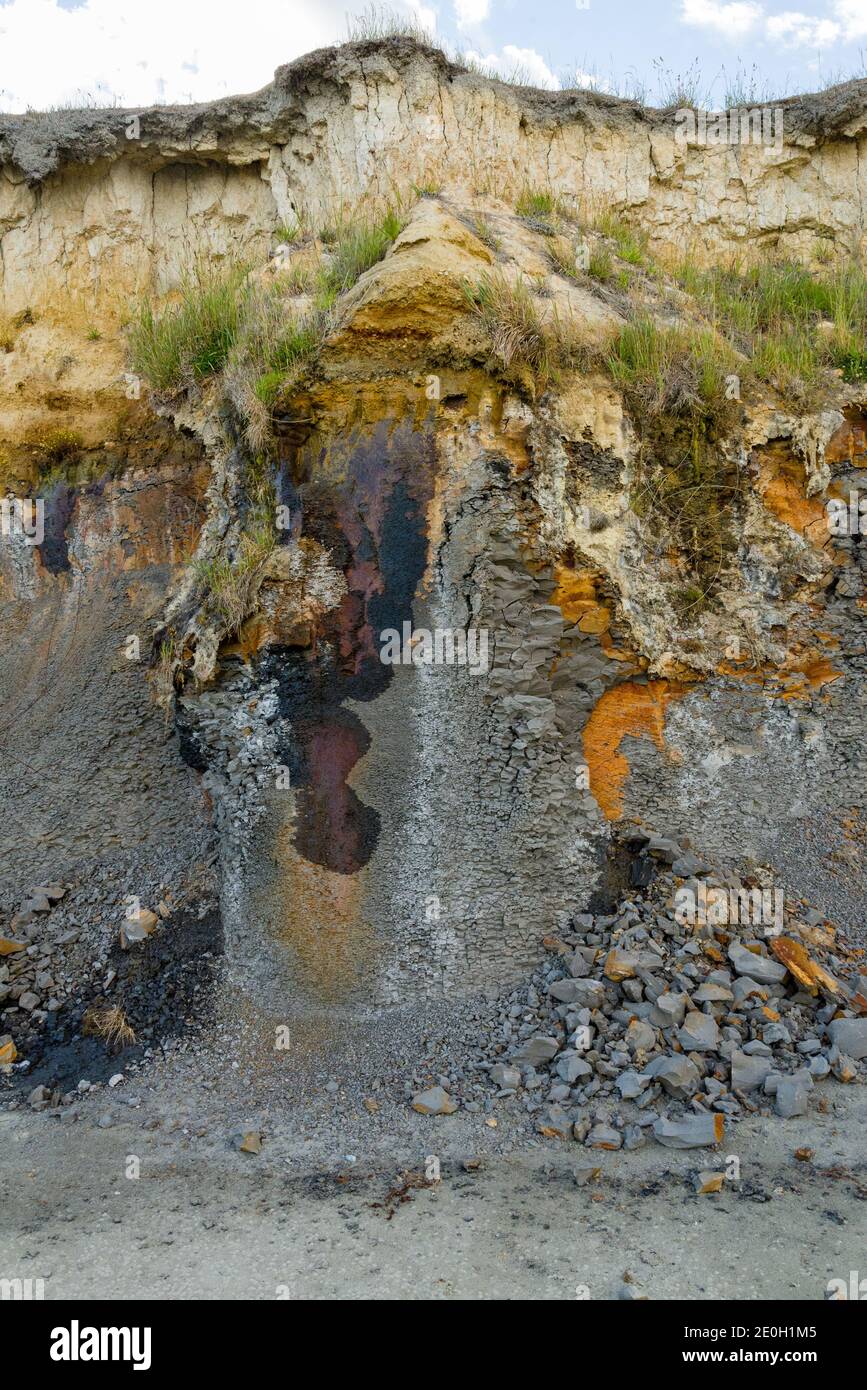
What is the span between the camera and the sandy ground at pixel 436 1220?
3.49 m

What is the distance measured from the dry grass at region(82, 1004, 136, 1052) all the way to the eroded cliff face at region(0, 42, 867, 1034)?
2.69 ft

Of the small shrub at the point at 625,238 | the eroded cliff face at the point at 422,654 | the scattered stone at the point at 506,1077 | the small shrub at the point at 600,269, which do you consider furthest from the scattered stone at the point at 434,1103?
the small shrub at the point at 625,238

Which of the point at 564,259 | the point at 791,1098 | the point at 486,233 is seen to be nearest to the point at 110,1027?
the point at 791,1098

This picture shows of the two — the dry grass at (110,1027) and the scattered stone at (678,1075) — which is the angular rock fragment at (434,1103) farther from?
the dry grass at (110,1027)

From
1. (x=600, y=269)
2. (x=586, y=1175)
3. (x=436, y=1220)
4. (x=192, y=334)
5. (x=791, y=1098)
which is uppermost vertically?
(x=600, y=269)

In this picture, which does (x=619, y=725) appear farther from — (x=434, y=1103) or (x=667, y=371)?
(x=434, y=1103)

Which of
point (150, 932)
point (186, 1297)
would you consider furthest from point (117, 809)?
point (186, 1297)

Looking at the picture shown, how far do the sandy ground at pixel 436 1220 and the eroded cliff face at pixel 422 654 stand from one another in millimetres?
1214

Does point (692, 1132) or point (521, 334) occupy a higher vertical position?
point (521, 334)

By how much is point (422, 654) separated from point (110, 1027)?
3.14 m

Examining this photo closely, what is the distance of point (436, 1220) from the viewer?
394cm

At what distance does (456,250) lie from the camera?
617 centimetres

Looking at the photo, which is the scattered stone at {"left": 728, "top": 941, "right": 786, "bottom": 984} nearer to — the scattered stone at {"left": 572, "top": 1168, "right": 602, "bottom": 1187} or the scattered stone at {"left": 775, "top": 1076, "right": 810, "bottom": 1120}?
the scattered stone at {"left": 775, "top": 1076, "right": 810, "bottom": 1120}

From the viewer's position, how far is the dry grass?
5.59m
